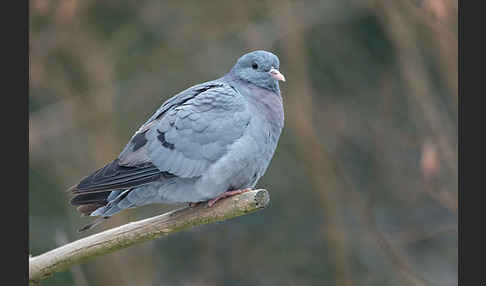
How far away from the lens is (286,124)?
29.3 feet

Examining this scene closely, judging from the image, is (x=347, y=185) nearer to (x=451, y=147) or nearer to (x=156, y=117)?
(x=451, y=147)

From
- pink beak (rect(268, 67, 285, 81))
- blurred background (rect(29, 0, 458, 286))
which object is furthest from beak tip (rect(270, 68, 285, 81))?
blurred background (rect(29, 0, 458, 286))

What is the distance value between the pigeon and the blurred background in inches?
107

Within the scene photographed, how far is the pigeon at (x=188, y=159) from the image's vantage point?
188 inches

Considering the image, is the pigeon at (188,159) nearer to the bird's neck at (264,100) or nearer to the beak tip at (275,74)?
the bird's neck at (264,100)

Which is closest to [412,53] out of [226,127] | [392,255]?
[392,255]

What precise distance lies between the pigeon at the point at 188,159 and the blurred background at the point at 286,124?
107 inches

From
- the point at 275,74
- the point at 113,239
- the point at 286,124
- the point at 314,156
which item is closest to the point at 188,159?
the point at 113,239

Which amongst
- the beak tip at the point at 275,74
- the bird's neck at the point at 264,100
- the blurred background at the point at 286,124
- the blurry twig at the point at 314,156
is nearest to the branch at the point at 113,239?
the bird's neck at the point at 264,100

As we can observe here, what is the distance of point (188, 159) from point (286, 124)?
13.8 feet

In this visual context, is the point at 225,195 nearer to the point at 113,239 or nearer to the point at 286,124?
the point at 113,239

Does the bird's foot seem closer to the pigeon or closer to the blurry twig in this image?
the pigeon

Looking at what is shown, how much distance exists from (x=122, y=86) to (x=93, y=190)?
483cm

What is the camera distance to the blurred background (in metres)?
8.02
